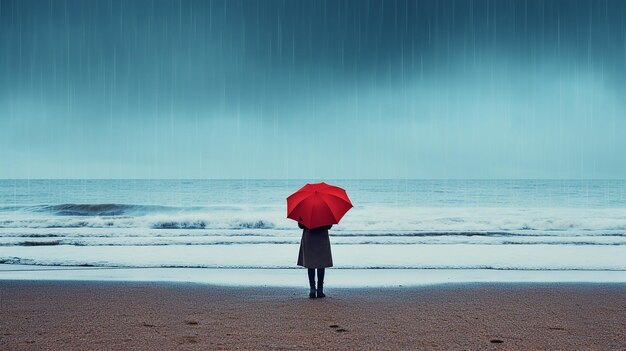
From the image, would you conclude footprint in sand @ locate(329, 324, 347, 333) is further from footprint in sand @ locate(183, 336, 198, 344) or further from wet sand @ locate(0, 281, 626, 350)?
footprint in sand @ locate(183, 336, 198, 344)

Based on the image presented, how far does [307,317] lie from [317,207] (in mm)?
1473

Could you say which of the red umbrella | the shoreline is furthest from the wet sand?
the red umbrella

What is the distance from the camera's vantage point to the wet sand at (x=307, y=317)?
481 cm

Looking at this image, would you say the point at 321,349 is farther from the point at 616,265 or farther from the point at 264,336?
the point at 616,265

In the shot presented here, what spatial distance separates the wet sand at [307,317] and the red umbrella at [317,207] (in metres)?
1.15

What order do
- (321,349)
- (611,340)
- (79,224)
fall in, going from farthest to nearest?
(79,224)
(611,340)
(321,349)

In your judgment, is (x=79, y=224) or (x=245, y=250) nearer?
(x=245, y=250)

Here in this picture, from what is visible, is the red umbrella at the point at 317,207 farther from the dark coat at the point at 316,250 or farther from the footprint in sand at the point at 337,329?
the footprint in sand at the point at 337,329

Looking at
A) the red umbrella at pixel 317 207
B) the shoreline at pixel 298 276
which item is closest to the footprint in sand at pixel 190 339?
the red umbrella at pixel 317 207

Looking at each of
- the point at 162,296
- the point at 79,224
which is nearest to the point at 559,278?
the point at 162,296

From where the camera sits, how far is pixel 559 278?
8.86m

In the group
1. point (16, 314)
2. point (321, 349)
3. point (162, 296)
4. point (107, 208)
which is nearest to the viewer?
point (321, 349)

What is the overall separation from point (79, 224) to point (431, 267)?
16419mm

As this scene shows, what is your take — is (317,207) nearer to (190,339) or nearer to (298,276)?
(190,339)
